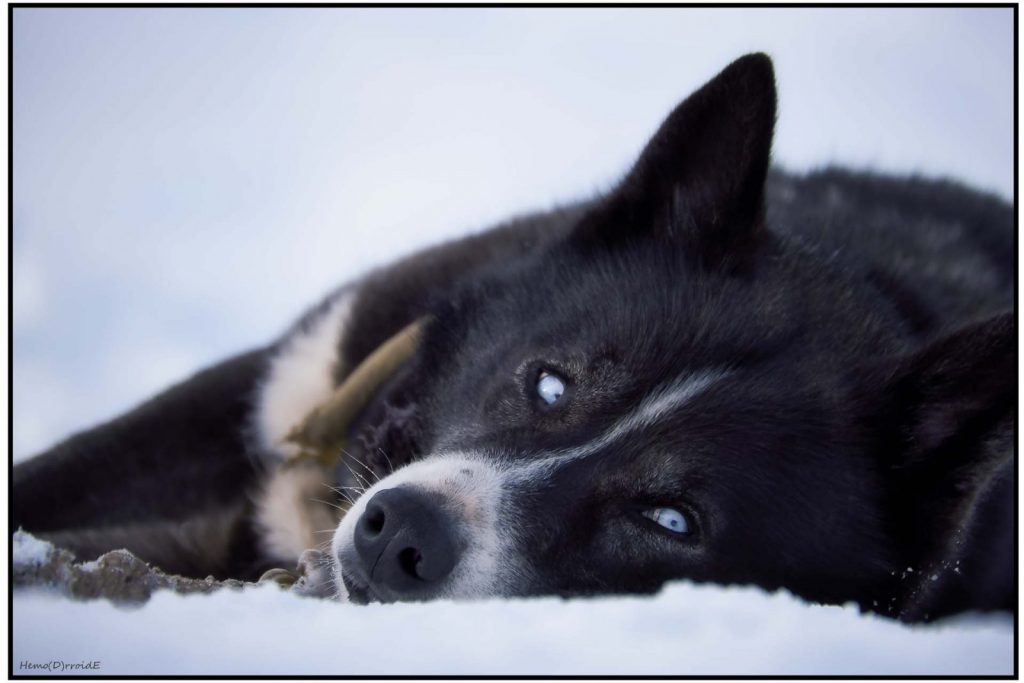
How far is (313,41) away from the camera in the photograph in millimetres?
4227

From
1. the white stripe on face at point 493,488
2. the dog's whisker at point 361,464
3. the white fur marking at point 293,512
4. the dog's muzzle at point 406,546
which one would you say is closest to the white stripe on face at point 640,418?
the white stripe on face at point 493,488

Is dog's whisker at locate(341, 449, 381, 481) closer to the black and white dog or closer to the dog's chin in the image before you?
the black and white dog

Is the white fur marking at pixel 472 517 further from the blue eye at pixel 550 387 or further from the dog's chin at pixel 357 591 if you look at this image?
the blue eye at pixel 550 387

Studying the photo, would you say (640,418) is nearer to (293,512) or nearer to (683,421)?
(683,421)

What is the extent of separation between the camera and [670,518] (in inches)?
75.7

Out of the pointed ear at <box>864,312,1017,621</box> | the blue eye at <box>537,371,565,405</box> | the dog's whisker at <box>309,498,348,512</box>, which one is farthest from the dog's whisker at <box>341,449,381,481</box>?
the pointed ear at <box>864,312,1017,621</box>

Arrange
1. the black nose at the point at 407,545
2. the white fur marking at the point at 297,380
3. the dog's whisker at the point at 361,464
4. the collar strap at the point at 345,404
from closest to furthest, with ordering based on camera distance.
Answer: the black nose at the point at 407,545 < the dog's whisker at the point at 361,464 < the collar strap at the point at 345,404 < the white fur marking at the point at 297,380

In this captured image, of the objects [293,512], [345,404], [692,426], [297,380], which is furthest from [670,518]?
[297,380]

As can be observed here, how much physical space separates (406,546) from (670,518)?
0.56 metres

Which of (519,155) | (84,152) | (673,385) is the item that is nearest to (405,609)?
(673,385)

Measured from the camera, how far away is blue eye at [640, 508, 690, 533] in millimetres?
1919

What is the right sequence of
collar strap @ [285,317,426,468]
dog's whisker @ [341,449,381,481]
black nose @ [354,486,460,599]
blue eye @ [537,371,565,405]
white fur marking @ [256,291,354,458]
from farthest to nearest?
white fur marking @ [256,291,354,458], collar strap @ [285,317,426,468], dog's whisker @ [341,449,381,481], blue eye @ [537,371,565,405], black nose @ [354,486,460,599]

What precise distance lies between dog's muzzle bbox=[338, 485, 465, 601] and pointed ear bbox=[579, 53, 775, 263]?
0.94 meters

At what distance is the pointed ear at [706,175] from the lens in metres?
2.16
